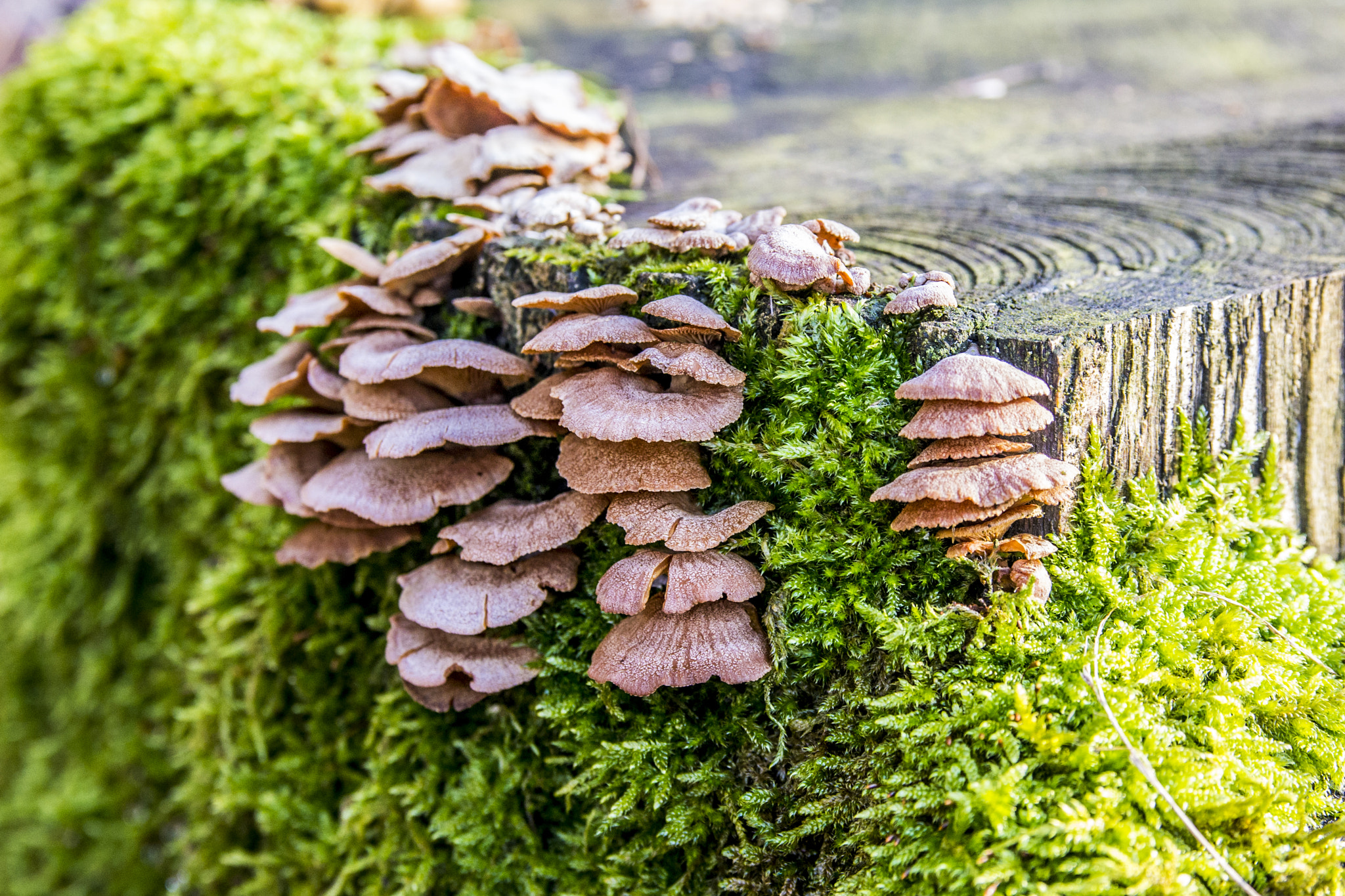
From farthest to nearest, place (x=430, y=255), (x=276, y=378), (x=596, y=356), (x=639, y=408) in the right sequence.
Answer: (x=276, y=378), (x=430, y=255), (x=596, y=356), (x=639, y=408)

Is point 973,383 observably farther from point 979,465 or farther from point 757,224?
point 757,224

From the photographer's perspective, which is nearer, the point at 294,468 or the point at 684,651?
the point at 684,651

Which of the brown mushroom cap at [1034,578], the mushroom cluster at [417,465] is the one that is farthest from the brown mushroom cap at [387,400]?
the brown mushroom cap at [1034,578]

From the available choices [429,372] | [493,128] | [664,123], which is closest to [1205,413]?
[429,372]

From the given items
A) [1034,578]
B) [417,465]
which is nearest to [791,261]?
[1034,578]

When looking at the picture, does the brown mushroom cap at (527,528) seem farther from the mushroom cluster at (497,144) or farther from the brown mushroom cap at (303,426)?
the mushroom cluster at (497,144)

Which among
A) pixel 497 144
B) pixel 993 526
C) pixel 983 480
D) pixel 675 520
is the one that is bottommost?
pixel 675 520

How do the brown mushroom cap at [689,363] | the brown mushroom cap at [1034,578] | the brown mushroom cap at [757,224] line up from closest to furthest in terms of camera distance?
1. the brown mushroom cap at [1034,578]
2. the brown mushroom cap at [689,363]
3. the brown mushroom cap at [757,224]

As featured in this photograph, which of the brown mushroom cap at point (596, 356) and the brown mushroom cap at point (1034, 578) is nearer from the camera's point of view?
the brown mushroom cap at point (1034, 578)
